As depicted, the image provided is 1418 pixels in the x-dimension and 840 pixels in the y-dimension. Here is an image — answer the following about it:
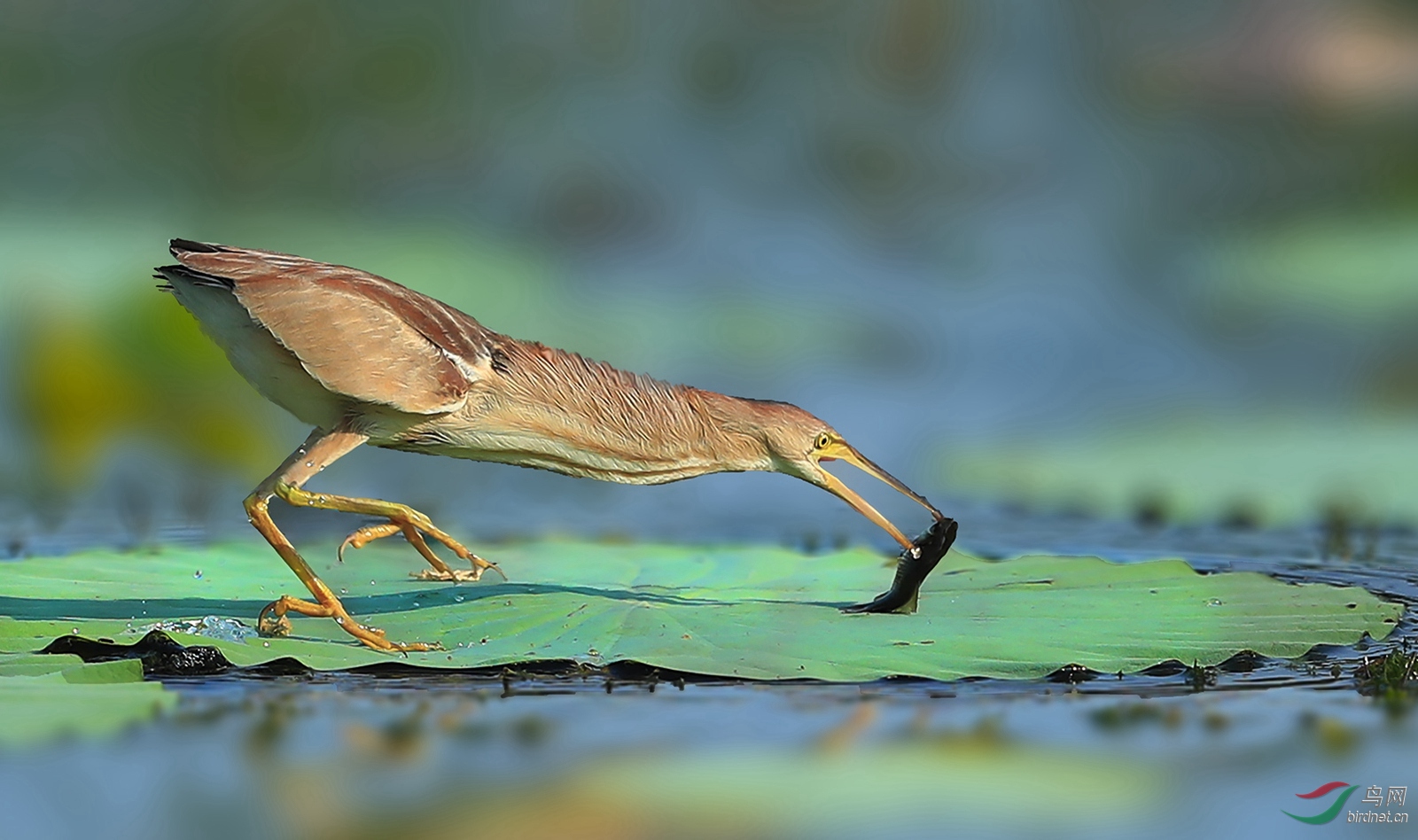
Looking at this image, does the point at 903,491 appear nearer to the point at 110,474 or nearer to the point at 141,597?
the point at 141,597

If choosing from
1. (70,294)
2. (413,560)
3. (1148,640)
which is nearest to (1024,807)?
(1148,640)

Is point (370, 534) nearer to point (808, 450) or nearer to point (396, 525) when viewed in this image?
point (396, 525)

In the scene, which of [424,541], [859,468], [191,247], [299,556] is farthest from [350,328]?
[859,468]

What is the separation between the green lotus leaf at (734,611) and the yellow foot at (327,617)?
0.07 meters

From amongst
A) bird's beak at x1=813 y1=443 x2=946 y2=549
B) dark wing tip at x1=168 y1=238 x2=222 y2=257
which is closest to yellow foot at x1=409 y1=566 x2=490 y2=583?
bird's beak at x1=813 y1=443 x2=946 y2=549

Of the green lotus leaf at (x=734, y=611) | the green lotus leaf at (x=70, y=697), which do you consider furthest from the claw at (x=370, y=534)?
the green lotus leaf at (x=70, y=697)

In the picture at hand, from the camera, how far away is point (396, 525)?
8.09 metres

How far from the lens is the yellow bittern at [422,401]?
7.35m

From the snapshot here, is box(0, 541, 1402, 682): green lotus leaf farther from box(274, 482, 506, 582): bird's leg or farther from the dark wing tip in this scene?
the dark wing tip

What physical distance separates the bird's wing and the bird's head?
134cm

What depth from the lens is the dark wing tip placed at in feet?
24.7

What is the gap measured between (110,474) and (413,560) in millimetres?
3087

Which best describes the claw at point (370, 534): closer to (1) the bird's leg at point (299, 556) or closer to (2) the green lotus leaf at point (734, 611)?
(2) the green lotus leaf at point (734, 611)

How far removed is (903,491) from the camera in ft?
26.2
